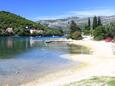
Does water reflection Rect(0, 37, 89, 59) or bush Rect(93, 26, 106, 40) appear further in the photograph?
bush Rect(93, 26, 106, 40)

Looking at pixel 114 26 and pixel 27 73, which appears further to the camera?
pixel 114 26

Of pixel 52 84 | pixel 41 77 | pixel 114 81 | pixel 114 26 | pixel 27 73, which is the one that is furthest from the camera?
pixel 114 26

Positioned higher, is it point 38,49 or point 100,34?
point 100,34

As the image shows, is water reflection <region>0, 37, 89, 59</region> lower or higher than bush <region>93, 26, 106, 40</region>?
lower

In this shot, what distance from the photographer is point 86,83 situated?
67.1ft

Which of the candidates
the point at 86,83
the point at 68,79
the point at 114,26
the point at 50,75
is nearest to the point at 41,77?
the point at 50,75

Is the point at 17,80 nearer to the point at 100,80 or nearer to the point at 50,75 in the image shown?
the point at 50,75

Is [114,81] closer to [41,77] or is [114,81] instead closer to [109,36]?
[41,77]

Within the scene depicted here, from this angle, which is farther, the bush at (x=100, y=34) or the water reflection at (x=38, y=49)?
the bush at (x=100, y=34)

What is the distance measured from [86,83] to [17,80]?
6881 mm

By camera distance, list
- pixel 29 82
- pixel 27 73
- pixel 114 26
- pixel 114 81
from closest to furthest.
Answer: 1. pixel 114 81
2. pixel 29 82
3. pixel 27 73
4. pixel 114 26

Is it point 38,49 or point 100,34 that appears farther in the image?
point 100,34

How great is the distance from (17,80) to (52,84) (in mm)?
3803

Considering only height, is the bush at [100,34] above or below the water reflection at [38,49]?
above
